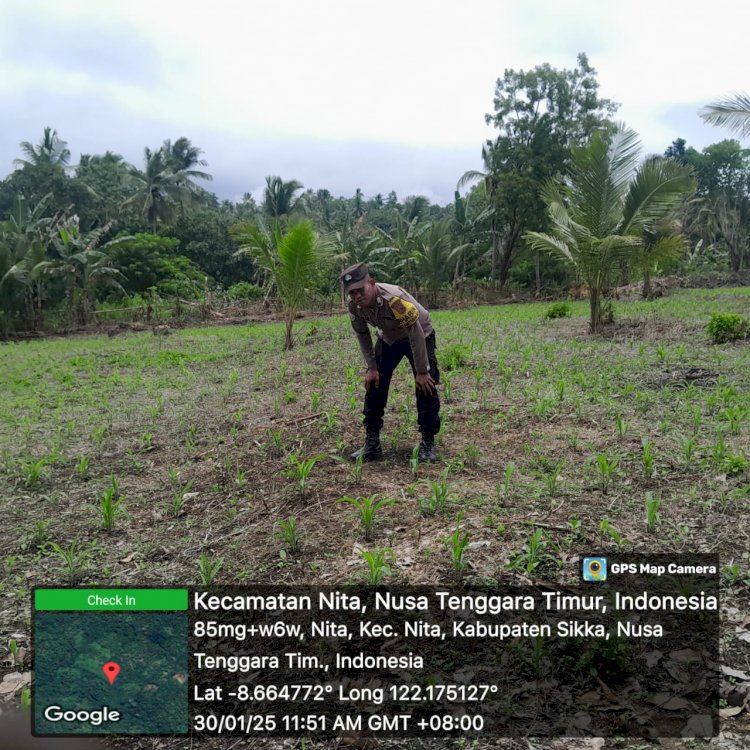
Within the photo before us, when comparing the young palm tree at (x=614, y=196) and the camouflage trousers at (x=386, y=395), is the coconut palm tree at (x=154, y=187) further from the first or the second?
the camouflage trousers at (x=386, y=395)

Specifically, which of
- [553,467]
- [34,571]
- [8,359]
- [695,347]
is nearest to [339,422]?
[553,467]

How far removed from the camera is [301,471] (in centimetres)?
394

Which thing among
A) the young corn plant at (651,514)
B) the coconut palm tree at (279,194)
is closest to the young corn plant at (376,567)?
the young corn plant at (651,514)

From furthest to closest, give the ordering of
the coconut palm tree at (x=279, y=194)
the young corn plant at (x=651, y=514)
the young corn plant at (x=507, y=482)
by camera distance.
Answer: the coconut palm tree at (x=279, y=194) → the young corn plant at (x=507, y=482) → the young corn plant at (x=651, y=514)

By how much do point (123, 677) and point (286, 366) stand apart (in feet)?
22.7

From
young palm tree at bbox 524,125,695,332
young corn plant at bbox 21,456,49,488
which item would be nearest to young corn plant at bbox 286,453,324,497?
young corn plant at bbox 21,456,49,488

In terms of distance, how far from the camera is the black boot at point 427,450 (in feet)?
14.1

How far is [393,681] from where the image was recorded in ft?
7.59

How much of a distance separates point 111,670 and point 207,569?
0.63 meters

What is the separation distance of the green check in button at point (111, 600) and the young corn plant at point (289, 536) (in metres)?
0.57

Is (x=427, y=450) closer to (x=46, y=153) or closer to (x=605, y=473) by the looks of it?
(x=605, y=473)

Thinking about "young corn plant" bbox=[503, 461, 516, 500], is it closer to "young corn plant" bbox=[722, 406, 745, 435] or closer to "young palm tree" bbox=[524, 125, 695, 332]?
"young corn plant" bbox=[722, 406, 745, 435]

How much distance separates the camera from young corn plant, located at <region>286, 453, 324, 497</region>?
12.7 ft

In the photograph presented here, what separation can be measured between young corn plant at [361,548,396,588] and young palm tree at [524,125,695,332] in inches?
332
